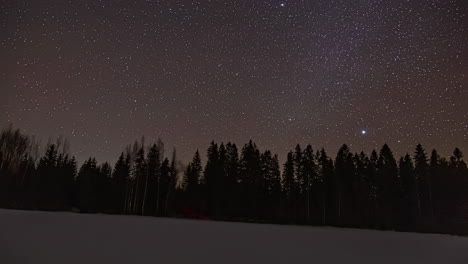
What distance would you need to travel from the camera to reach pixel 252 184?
43.1 meters

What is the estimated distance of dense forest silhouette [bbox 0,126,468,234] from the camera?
126 ft

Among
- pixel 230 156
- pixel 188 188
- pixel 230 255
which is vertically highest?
pixel 230 156

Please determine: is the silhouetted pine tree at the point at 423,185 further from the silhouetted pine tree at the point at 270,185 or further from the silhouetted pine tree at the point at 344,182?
the silhouetted pine tree at the point at 270,185

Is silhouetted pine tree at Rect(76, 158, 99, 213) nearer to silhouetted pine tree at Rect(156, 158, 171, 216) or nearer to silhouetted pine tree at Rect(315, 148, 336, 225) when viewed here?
silhouetted pine tree at Rect(156, 158, 171, 216)

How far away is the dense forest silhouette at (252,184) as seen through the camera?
38.5 m

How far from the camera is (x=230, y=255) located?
5.07 meters

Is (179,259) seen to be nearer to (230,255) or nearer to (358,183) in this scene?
(230,255)

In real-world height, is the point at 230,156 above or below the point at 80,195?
above

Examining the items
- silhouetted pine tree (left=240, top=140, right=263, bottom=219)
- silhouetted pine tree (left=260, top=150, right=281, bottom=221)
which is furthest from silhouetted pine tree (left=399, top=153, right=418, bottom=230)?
silhouetted pine tree (left=240, top=140, right=263, bottom=219)

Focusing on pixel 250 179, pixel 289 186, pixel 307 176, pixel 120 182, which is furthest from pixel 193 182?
pixel 307 176

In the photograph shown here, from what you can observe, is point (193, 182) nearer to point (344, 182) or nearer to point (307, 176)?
point (307, 176)

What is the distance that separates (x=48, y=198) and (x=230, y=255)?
137 ft

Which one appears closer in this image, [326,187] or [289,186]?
[326,187]

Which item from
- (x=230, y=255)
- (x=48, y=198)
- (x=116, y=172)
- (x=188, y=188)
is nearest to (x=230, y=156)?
(x=188, y=188)
